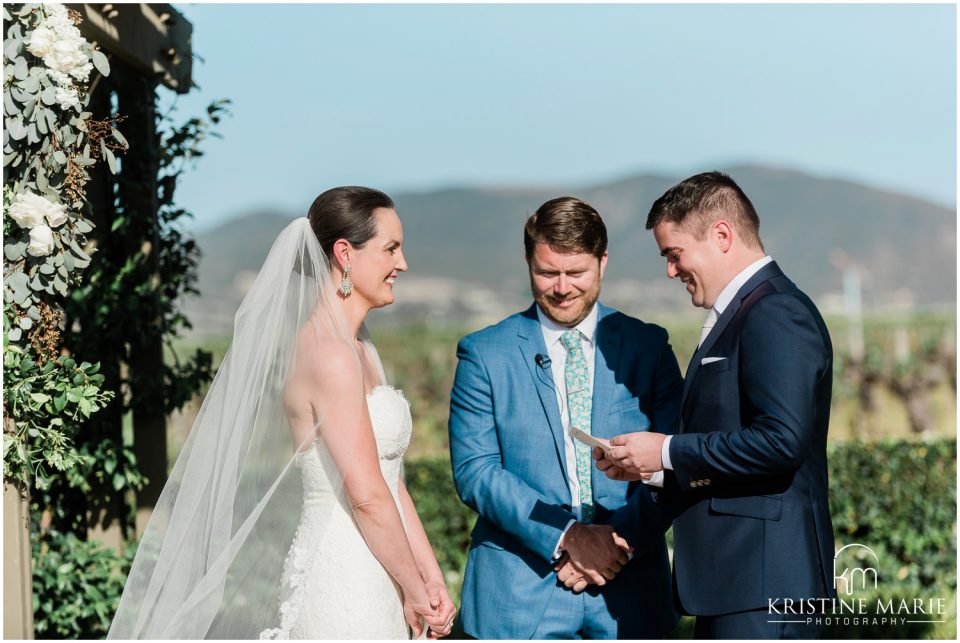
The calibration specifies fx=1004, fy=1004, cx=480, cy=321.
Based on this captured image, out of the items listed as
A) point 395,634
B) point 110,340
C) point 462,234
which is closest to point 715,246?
point 395,634

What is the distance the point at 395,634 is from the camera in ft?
10.8

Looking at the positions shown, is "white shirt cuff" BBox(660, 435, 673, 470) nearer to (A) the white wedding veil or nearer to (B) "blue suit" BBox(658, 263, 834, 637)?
(B) "blue suit" BBox(658, 263, 834, 637)

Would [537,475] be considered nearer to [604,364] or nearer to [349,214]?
[604,364]

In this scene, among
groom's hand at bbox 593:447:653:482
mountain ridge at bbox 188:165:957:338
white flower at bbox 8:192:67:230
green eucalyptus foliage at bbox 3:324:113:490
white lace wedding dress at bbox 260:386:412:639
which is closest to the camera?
groom's hand at bbox 593:447:653:482

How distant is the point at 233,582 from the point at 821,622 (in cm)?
183

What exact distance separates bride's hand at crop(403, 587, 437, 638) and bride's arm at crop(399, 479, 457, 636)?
0.10 ft

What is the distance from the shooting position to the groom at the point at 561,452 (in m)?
3.35

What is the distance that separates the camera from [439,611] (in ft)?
10.9

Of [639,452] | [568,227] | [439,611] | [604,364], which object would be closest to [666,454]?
[639,452]

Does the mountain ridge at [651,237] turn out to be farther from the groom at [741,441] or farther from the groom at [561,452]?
the groom at [741,441]

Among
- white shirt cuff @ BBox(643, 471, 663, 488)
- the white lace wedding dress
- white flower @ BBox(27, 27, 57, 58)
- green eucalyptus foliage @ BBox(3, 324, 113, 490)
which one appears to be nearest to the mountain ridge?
green eucalyptus foliage @ BBox(3, 324, 113, 490)

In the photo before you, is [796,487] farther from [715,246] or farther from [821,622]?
[715,246]

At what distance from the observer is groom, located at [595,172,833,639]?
2.82 metres

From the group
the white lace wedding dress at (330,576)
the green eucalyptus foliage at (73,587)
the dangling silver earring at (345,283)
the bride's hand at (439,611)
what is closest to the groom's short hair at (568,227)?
the dangling silver earring at (345,283)
